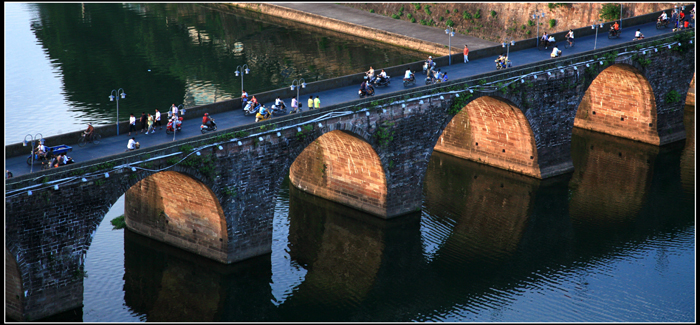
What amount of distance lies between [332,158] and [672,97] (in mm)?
32064

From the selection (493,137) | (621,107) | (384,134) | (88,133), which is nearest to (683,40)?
(621,107)

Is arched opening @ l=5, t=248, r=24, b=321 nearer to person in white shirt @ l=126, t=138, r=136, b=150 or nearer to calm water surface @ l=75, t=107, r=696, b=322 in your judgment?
calm water surface @ l=75, t=107, r=696, b=322

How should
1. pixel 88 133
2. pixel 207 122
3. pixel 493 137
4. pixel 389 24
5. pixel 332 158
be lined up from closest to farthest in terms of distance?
pixel 88 133 < pixel 207 122 < pixel 332 158 < pixel 493 137 < pixel 389 24

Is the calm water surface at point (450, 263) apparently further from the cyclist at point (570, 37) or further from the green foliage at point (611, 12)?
the green foliage at point (611, 12)

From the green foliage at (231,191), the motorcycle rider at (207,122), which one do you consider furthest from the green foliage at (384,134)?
the motorcycle rider at (207,122)

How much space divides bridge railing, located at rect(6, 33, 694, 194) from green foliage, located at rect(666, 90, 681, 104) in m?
4.53

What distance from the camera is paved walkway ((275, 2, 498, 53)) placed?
4154 inches

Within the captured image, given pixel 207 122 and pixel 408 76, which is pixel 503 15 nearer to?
pixel 408 76

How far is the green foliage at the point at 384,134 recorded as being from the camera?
57.2 meters

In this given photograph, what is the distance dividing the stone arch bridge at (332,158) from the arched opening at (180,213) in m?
0.09

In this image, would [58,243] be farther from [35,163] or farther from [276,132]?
[276,132]

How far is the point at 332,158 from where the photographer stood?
2441 inches

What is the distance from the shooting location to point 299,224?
6156cm

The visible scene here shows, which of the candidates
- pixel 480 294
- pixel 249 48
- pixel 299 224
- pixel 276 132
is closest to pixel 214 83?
pixel 249 48
